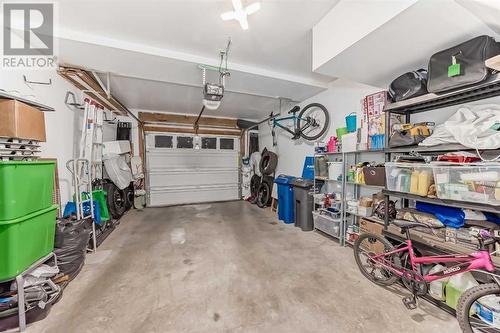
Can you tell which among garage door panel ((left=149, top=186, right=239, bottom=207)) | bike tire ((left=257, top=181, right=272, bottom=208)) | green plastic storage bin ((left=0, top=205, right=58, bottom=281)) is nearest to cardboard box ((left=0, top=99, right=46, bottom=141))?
green plastic storage bin ((left=0, top=205, right=58, bottom=281))

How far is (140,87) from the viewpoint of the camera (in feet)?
13.1

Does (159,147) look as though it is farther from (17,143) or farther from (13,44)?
(17,143)

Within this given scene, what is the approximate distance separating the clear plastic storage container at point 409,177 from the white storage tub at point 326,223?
119 cm

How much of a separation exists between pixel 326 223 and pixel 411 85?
233 centimetres

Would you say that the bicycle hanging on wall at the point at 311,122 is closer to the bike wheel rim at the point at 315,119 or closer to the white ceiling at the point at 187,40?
the bike wheel rim at the point at 315,119

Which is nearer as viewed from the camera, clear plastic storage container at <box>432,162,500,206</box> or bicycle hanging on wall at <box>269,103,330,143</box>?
clear plastic storage container at <box>432,162,500,206</box>

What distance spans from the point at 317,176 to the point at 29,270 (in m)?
3.86

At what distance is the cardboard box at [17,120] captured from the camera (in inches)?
63.9

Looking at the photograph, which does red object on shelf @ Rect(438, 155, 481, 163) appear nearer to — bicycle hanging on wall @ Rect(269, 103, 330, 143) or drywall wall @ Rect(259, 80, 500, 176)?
drywall wall @ Rect(259, 80, 500, 176)

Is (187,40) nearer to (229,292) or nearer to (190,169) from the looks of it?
(229,292)

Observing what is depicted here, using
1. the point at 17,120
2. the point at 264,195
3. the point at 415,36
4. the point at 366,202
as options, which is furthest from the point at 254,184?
the point at 17,120

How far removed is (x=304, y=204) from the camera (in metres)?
3.87

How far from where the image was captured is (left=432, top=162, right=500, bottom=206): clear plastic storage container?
151 centimetres

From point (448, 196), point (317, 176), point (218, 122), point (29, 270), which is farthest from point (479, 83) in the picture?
point (218, 122)
